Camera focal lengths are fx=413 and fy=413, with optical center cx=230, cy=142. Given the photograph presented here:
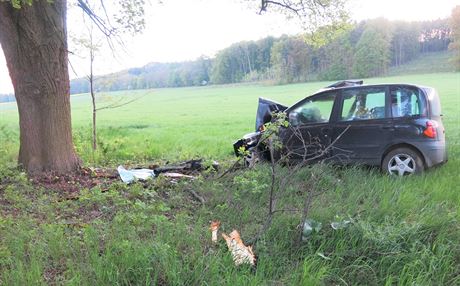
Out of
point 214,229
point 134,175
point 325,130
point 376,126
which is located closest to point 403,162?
point 376,126

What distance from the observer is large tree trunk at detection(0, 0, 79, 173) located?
7.01m

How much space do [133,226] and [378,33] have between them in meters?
98.1

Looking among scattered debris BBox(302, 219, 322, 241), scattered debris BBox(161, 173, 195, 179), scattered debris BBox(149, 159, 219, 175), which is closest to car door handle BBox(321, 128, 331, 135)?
scattered debris BBox(149, 159, 219, 175)

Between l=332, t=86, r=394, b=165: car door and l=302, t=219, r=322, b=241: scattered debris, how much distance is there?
3.14 meters

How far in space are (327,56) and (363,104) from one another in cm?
8907

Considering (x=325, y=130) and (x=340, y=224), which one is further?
(x=325, y=130)

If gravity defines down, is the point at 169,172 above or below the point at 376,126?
below

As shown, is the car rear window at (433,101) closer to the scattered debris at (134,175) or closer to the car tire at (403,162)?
the car tire at (403,162)

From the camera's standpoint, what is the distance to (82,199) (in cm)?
561

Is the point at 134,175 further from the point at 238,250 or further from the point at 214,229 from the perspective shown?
the point at 238,250

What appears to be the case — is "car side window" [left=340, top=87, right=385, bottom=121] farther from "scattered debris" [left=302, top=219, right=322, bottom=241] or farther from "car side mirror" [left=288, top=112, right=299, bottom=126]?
"scattered debris" [left=302, top=219, right=322, bottom=241]

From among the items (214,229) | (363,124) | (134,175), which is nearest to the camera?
(214,229)

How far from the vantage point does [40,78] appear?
719cm

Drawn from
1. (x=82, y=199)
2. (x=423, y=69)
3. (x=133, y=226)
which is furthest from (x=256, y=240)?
(x=423, y=69)
